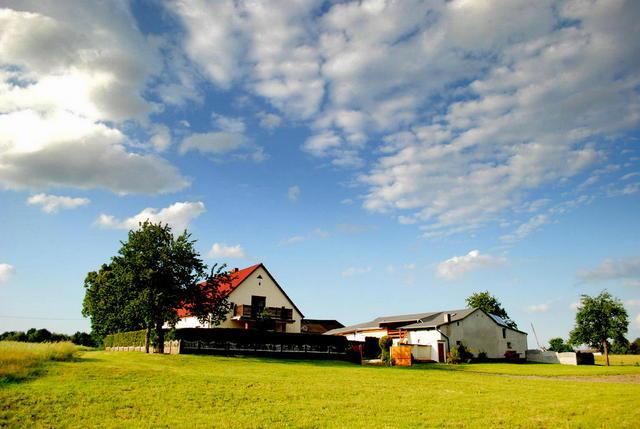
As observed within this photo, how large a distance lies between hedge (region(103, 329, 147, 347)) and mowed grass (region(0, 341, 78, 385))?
1938 centimetres

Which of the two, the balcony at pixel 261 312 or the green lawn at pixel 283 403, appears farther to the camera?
the balcony at pixel 261 312

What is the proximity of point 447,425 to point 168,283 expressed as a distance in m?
34.3

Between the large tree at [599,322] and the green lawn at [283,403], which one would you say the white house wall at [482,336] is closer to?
the large tree at [599,322]

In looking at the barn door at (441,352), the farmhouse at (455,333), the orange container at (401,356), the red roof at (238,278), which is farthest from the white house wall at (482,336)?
the red roof at (238,278)

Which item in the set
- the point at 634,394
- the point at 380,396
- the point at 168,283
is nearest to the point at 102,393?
the point at 380,396

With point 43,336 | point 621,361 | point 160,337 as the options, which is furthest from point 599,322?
point 43,336

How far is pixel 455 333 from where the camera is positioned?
188 ft


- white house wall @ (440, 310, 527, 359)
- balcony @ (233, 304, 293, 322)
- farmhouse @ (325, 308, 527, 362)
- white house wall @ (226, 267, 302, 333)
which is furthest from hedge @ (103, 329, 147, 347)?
white house wall @ (440, 310, 527, 359)

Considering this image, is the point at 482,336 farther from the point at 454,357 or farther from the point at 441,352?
the point at 454,357

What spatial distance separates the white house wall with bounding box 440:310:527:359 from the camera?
57.6 m

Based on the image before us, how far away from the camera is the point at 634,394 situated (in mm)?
20516

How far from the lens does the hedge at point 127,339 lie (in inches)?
1886

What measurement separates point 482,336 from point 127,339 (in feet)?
142

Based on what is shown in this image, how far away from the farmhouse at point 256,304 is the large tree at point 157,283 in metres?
12.9
